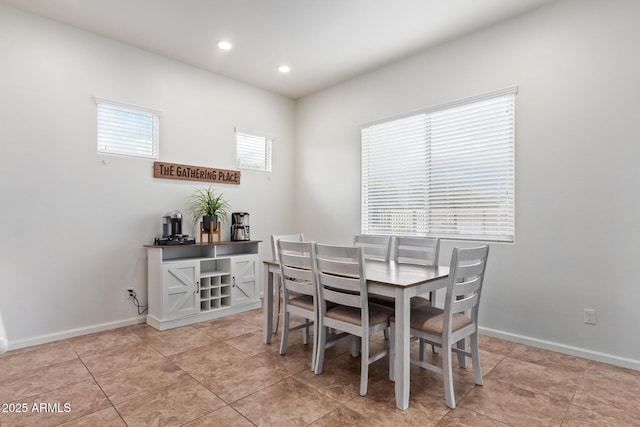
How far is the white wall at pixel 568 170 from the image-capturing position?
273 centimetres

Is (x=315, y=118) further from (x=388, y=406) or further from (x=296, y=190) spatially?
(x=388, y=406)

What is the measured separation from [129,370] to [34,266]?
1541mm

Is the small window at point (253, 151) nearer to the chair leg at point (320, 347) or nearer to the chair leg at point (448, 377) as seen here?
the chair leg at point (320, 347)

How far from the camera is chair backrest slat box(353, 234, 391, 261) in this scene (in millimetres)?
3446

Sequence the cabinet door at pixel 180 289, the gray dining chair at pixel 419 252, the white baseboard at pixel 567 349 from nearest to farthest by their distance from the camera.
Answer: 1. the white baseboard at pixel 567 349
2. the gray dining chair at pixel 419 252
3. the cabinet door at pixel 180 289

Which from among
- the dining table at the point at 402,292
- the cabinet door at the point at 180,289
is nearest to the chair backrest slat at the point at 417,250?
the dining table at the point at 402,292

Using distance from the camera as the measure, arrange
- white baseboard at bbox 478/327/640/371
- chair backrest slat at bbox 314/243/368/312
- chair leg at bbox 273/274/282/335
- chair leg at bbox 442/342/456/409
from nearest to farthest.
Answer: chair leg at bbox 442/342/456/409
chair backrest slat at bbox 314/243/368/312
white baseboard at bbox 478/327/640/371
chair leg at bbox 273/274/282/335

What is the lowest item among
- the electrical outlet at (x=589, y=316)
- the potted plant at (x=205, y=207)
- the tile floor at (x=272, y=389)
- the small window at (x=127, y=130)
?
the tile floor at (x=272, y=389)

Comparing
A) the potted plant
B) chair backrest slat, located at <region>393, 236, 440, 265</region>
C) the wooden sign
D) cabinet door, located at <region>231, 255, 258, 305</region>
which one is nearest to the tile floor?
chair backrest slat, located at <region>393, 236, 440, 265</region>

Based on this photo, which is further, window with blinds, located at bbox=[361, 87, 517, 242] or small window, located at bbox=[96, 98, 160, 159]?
small window, located at bbox=[96, 98, 160, 159]

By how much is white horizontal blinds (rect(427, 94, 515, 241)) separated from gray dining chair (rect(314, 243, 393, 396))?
161cm

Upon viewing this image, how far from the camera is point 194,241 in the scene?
4020 mm

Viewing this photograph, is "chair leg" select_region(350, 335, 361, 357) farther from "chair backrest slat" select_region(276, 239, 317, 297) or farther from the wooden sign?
the wooden sign

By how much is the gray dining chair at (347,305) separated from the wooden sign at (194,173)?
2469 millimetres
